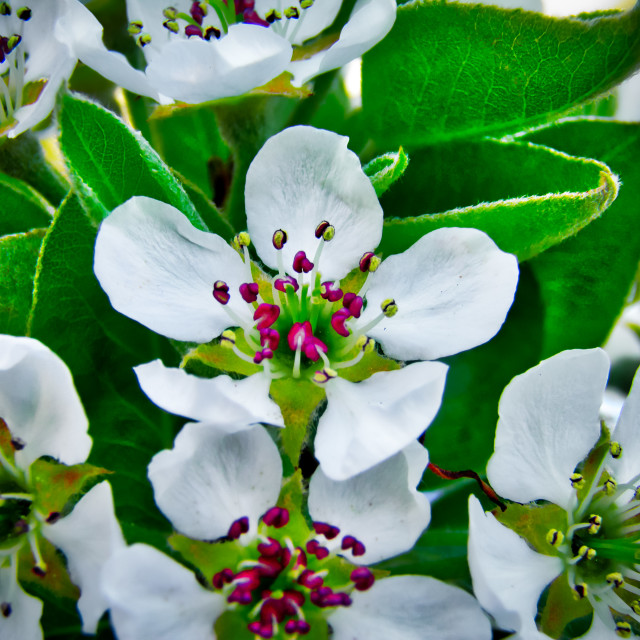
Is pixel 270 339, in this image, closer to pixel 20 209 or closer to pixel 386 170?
pixel 386 170

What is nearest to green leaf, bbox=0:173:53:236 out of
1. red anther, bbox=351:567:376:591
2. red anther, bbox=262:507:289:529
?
red anther, bbox=262:507:289:529

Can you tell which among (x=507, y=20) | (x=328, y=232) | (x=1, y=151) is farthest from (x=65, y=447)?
(x=507, y=20)

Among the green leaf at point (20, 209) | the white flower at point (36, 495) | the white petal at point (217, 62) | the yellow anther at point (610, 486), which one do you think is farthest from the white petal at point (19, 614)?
the yellow anther at point (610, 486)

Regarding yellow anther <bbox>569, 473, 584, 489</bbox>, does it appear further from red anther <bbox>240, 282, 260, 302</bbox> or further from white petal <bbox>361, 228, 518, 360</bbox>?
red anther <bbox>240, 282, 260, 302</bbox>

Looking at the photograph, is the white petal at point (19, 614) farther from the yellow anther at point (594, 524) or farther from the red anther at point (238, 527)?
the yellow anther at point (594, 524)

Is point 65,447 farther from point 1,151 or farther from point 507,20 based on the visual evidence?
point 507,20

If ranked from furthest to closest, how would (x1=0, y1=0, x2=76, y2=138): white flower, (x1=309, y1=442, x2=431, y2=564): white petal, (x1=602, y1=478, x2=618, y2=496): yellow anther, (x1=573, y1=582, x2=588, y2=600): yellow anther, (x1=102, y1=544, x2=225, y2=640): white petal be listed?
(x1=0, y1=0, x2=76, y2=138): white flower, (x1=602, y1=478, x2=618, y2=496): yellow anther, (x1=573, y1=582, x2=588, y2=600): yellow anther, (x1=309, y1=442, x2=431, y2=564): white petal, (x1=102, y1=544, x2=225, y2=640): white petal
